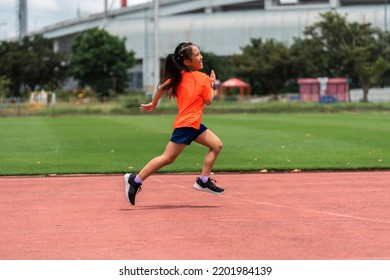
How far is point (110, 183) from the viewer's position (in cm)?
1538

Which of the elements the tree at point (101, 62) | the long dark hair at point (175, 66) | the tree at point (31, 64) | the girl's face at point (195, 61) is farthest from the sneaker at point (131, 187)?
the tree at point (31, 64)

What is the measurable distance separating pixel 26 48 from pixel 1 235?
342 feet

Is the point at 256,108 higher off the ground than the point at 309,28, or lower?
lower

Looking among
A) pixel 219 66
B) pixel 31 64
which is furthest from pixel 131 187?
pixel 219 66

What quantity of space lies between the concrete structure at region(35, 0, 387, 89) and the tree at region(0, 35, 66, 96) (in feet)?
38.9

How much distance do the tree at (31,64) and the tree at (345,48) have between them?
108 feet

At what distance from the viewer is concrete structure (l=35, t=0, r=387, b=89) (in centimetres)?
11719

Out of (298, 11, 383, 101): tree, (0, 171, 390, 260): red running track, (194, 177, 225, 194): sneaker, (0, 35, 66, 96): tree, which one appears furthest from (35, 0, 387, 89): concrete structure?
(194, 177, 225, 194): sneaker

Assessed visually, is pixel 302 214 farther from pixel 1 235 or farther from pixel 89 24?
pixel 89 24

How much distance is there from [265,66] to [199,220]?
272 ft

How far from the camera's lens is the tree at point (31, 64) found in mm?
105188

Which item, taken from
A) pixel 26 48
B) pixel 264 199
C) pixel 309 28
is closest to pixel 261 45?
pixel 309 28

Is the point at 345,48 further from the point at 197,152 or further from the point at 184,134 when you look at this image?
the point at 184,134

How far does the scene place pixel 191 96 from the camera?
11.6 metres
